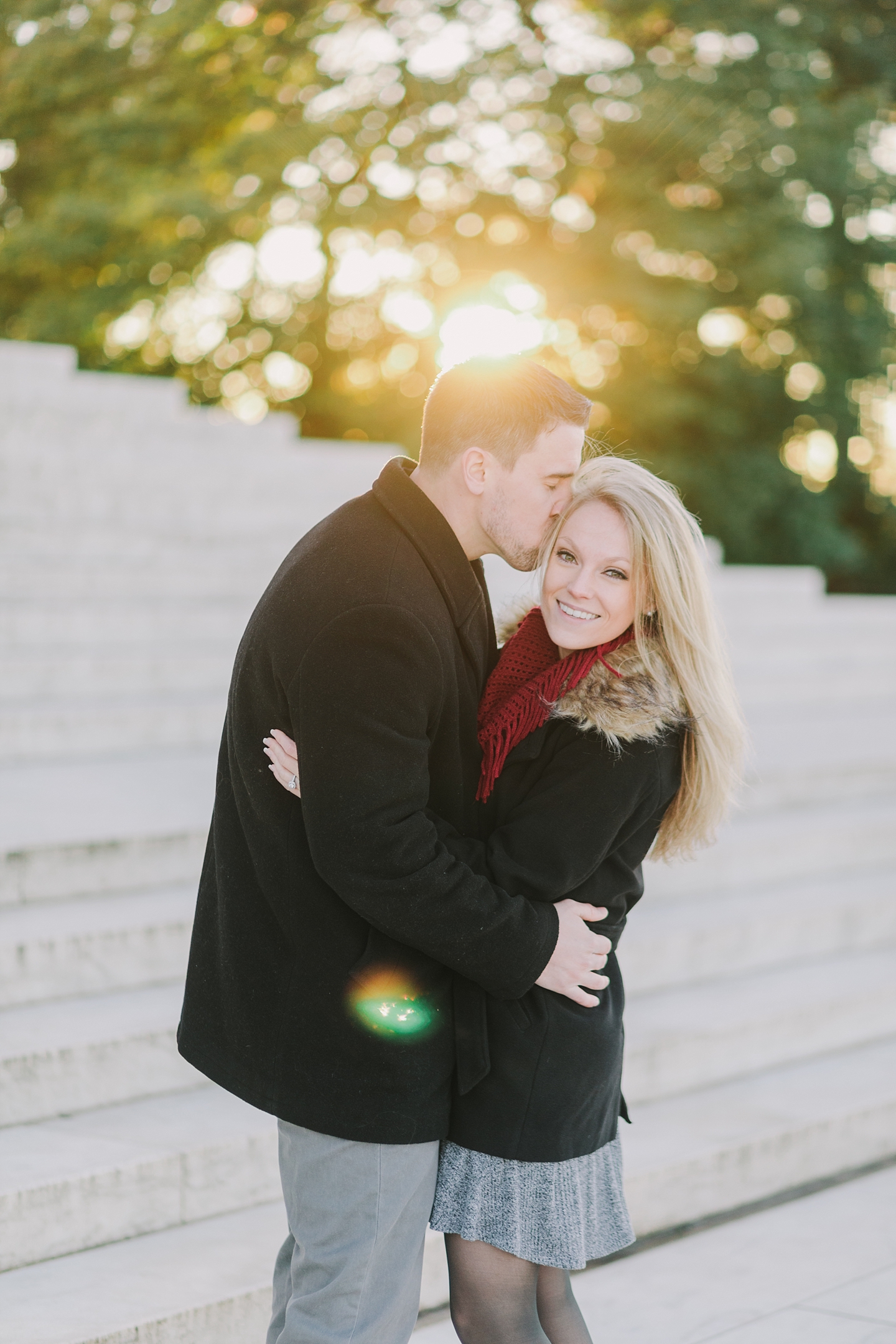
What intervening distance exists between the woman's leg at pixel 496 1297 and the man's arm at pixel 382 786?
485 mm

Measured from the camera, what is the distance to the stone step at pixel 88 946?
3.22 m

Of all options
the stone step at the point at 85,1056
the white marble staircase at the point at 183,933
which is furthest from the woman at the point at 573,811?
the stone step at the point at 85,1056

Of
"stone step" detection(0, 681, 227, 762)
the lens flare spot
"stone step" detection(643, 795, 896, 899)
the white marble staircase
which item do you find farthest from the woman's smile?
"stone step" detection(0, 681, 227, 762)

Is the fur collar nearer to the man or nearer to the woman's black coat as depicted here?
the woman's black coat

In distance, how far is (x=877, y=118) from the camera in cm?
1667

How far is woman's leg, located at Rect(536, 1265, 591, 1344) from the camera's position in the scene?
1987 millimetres

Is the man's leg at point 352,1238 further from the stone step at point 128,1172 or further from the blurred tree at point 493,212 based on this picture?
the blurred tree at point 493,212

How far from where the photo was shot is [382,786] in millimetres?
1686

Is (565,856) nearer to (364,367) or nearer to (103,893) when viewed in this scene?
(103,893)

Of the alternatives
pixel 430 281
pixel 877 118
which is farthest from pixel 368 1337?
pixel 877 118

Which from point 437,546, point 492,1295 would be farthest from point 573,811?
point 492,1295

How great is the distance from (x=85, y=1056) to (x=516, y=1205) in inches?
57.5

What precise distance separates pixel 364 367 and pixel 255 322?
1907 mm

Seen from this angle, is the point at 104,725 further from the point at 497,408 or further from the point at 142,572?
the point at 497,408
